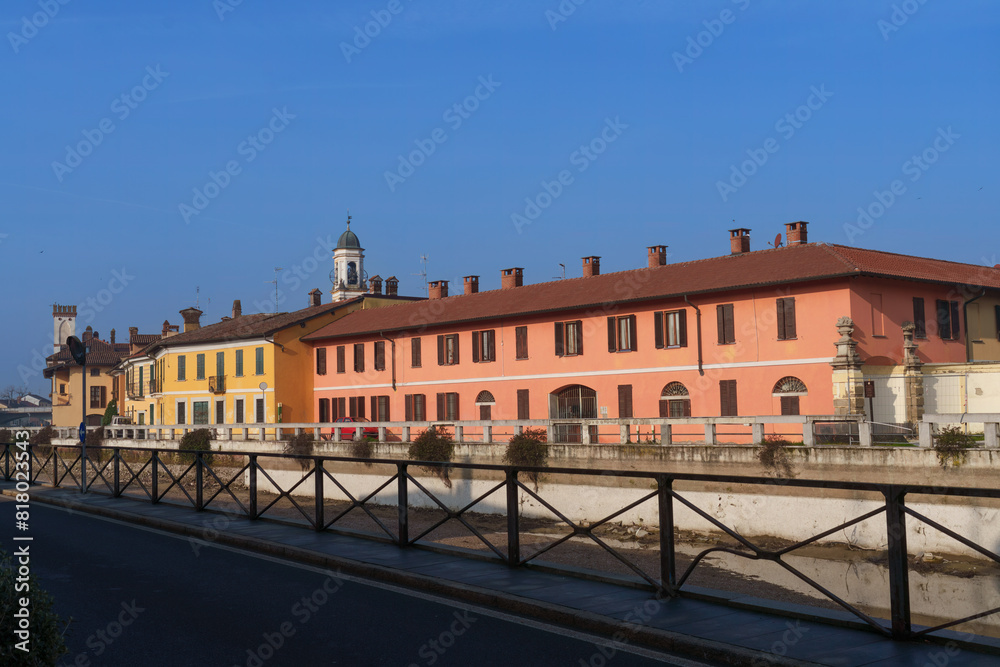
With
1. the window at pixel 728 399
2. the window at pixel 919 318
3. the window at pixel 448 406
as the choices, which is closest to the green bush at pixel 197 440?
the window at pixel 448 406

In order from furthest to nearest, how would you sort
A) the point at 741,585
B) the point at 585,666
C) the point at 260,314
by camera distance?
the point at 260,314 → the point at 741,585 → the point at 585,666

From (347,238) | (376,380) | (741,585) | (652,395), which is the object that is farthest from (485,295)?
(347,238)

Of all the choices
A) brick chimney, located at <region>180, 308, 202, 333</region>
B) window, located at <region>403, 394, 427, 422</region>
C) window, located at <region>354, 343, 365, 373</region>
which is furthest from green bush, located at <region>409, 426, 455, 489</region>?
brick chimney, located at <region>180, 308, 202, 333</region>

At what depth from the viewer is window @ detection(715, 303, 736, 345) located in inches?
1283

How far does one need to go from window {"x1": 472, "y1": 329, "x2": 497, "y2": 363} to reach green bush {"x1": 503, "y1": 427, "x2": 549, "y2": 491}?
11.9m

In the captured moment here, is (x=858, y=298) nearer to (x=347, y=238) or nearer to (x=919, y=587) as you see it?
(x=919, y=587)

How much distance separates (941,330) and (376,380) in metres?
27.3

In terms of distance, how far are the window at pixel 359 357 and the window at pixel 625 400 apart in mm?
16992

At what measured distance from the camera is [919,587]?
16.7 m

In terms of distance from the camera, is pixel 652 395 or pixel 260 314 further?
pixel 260 314

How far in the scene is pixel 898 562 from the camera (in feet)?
19.9

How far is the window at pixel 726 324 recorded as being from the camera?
32.6 metres

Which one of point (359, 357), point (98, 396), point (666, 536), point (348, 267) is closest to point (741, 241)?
point (359, 357)

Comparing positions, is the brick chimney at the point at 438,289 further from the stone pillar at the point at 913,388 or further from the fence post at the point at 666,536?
the fence post at the point at 666,536
